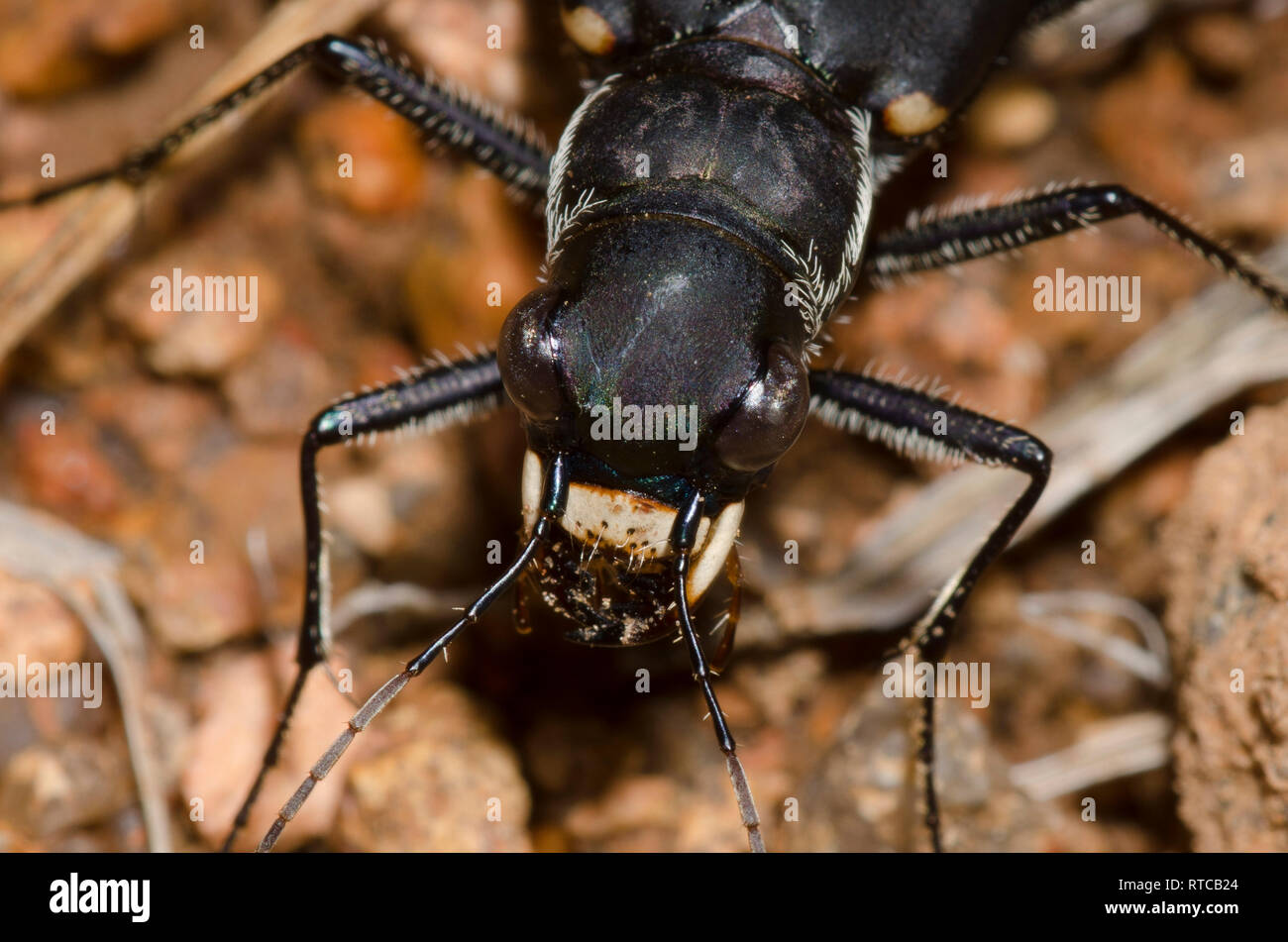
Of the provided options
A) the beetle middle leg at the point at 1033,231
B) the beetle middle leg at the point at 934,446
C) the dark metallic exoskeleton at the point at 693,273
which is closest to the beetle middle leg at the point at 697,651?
the dark metallic exoskeleton at the point at 693,273

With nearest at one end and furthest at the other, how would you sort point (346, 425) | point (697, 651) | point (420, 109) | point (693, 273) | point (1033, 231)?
point (697, 651)
point (693, 273)
point (346, 425)
point (1033, 231)
point (420, 109)

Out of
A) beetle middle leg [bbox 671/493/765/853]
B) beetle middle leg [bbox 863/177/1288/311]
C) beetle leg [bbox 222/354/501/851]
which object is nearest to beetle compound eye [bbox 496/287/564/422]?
beetle middle leg [bbox 671/493/765/853]

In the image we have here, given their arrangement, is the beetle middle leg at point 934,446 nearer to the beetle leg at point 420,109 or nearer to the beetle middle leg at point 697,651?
the beetle middle leg at point 697,651

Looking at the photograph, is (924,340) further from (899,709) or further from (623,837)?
(623,837)

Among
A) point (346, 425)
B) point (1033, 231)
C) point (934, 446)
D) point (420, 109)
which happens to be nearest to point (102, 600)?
point (346, 425)

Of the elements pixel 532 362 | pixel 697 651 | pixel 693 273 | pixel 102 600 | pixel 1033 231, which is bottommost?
pixel 697 651

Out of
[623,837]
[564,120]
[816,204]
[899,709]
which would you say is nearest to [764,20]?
[816,204]

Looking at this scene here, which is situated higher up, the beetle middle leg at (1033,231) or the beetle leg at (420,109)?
the beetle leg at (420,109)

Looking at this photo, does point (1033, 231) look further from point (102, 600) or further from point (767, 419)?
point (102, 600)
